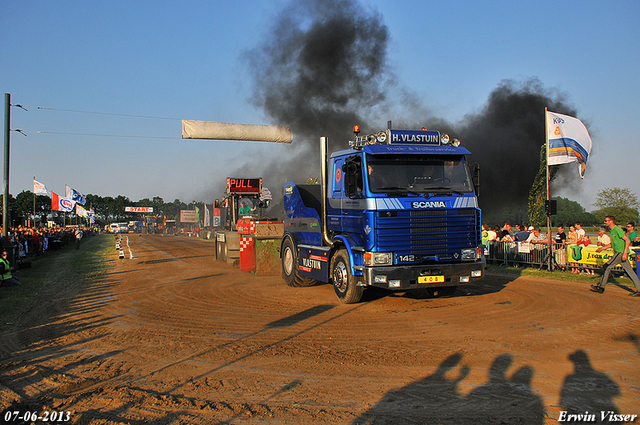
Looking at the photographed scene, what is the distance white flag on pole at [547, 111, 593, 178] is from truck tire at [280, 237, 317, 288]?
908 cm

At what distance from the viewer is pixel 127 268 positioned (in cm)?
1808

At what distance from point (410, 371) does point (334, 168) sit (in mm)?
5435

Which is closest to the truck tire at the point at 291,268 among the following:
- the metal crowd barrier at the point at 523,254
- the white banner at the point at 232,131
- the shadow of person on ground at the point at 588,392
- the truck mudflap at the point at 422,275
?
the truck mudflap at the point at 422,275

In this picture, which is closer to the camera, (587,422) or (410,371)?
(587,422)

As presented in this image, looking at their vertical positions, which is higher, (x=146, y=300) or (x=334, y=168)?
(x=334, y=168)

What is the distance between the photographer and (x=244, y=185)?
793 inches

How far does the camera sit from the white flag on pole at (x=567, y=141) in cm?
1460

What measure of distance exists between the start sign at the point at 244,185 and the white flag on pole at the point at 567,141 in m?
11.7

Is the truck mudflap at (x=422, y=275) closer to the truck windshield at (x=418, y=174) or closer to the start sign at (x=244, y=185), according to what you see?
the truck windshield at (x=418, y=174)

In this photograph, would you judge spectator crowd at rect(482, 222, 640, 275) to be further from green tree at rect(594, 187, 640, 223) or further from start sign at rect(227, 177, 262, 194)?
green tree at rect(594, 187, 640, 223)

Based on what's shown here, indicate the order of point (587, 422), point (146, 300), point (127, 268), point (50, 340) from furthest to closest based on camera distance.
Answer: point (127, 268) < point (146, 300) < point (50, 340) < point (587, 422)

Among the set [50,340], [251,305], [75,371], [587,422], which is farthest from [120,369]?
[587,422]

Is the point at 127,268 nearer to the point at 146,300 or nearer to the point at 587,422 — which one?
the point at 146,300

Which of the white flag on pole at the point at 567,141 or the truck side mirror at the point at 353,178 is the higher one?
the white flag on pole at the point at 567,141
